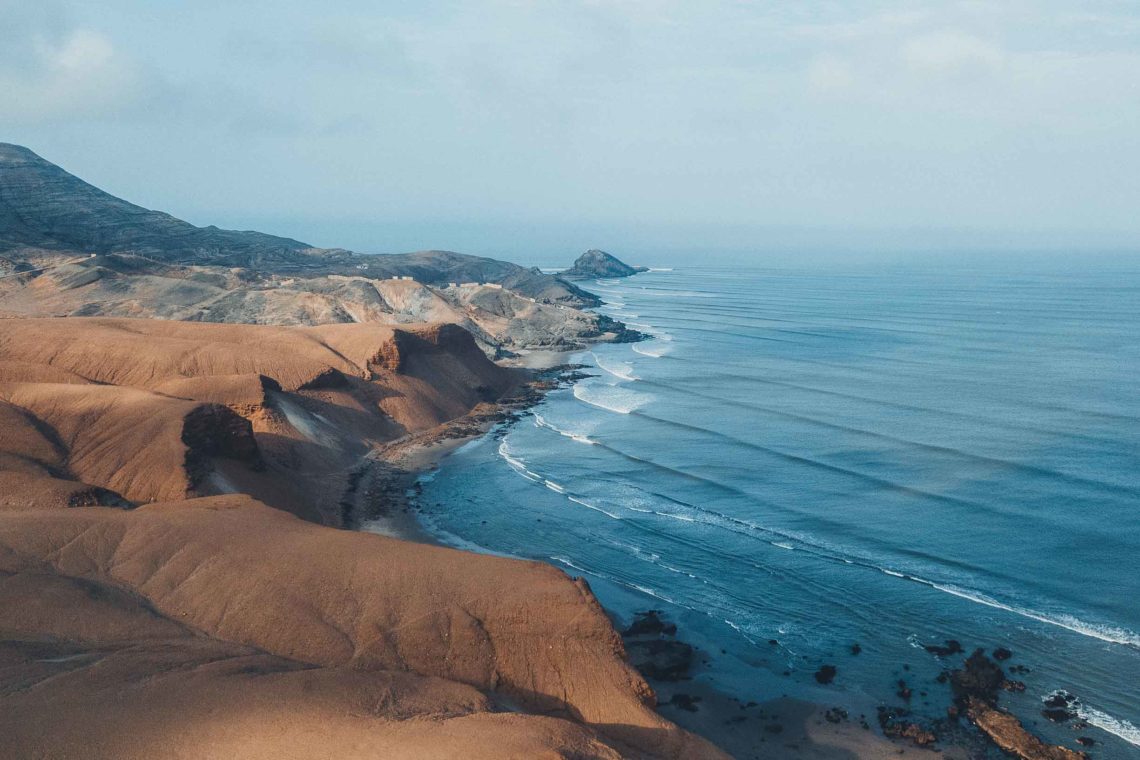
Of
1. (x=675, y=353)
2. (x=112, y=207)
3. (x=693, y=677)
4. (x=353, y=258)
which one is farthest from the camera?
(x=353, y=258)

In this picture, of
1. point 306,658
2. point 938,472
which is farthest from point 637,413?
point 306,658

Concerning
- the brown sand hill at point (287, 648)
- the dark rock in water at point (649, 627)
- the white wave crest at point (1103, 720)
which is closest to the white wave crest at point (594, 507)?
the dark rock in water at point (649, 627)

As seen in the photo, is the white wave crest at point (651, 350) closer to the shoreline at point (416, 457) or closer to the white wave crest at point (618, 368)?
the white wave crest at point (618, 368)

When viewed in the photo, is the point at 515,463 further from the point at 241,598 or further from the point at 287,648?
the point at 287,648

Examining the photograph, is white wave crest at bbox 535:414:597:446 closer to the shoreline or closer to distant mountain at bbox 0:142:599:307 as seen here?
the shoreline

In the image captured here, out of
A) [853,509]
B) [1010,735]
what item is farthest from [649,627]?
[853,509]

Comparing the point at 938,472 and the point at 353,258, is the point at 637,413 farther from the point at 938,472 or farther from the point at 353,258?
the point at 353,258
